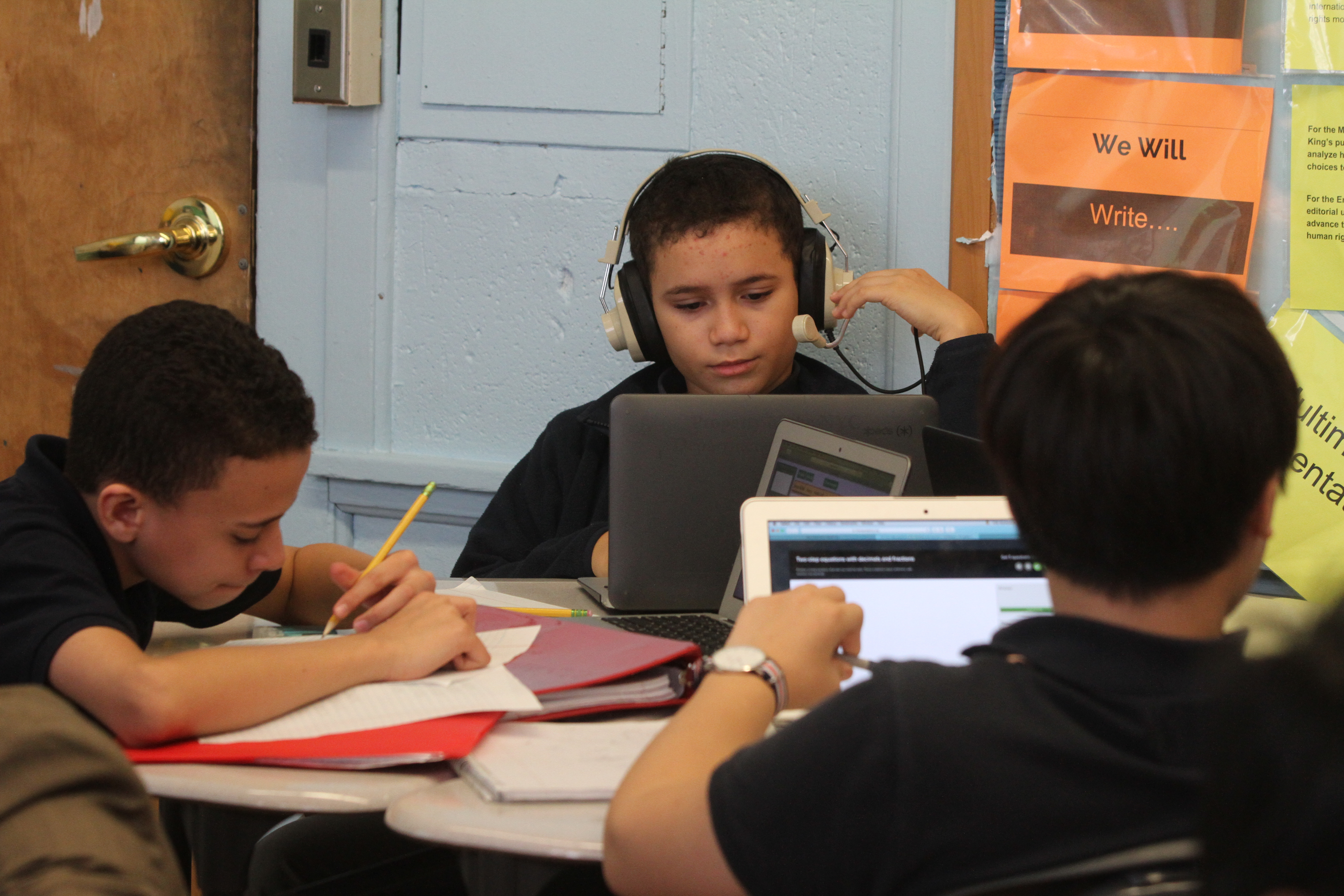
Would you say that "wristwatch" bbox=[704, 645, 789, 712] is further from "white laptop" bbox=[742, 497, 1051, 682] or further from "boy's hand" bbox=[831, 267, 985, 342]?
"boy's hand" bbox=[831, 267, 985, 342]

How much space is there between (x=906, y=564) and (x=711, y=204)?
761 millimetres

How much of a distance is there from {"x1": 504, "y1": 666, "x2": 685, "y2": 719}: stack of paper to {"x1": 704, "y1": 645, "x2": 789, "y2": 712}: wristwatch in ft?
0.50

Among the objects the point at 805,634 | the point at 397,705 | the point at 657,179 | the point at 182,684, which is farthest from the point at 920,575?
the point at 657,179

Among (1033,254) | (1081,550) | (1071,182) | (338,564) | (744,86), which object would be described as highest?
(744,86)

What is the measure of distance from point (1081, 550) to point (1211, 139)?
48.6 inches

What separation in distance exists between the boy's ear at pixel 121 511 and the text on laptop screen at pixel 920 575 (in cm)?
55

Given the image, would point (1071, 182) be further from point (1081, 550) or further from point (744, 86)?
point (1081, 550)

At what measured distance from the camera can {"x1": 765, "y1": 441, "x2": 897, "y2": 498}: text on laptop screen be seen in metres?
1.14

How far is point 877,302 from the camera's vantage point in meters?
1.68

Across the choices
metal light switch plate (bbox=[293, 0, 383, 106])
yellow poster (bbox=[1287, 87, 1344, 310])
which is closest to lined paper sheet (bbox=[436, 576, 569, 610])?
metal light switch plate (bbox=[293, 0, 383, 106])

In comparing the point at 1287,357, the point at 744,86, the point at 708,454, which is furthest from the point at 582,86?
the point at 1287,357

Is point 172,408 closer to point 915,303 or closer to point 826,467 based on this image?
point 826,467

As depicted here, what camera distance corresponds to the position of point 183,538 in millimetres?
993

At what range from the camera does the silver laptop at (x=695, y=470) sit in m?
1.18
